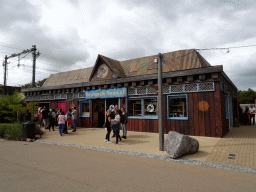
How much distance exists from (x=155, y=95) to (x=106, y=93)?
3.82 metres

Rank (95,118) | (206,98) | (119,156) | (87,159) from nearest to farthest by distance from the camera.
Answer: (87,159), (119,156), (206,98), (95,118)

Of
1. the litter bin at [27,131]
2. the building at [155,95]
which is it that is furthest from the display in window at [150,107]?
the litter bin at [27,131]

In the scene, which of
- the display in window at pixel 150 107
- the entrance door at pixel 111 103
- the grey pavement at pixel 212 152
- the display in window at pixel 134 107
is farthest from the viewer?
the entrance door at pixel 111 103

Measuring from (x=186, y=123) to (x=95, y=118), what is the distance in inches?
279

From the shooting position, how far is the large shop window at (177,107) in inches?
386

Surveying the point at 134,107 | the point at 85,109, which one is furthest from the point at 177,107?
the point at 85,109

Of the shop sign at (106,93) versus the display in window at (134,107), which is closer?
the display in window at (134,107)

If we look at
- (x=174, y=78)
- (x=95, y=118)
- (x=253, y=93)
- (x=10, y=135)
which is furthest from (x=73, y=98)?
(x=253, y=93)

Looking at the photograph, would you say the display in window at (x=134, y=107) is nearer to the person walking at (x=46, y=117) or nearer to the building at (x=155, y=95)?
the building at (x=155, y=95)

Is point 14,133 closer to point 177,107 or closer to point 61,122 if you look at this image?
point 61,122

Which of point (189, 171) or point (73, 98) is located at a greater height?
point (73, 98)

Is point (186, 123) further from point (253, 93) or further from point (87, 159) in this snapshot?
point (253, 93)

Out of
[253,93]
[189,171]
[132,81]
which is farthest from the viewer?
[253,93]

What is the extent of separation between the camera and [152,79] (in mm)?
10641
